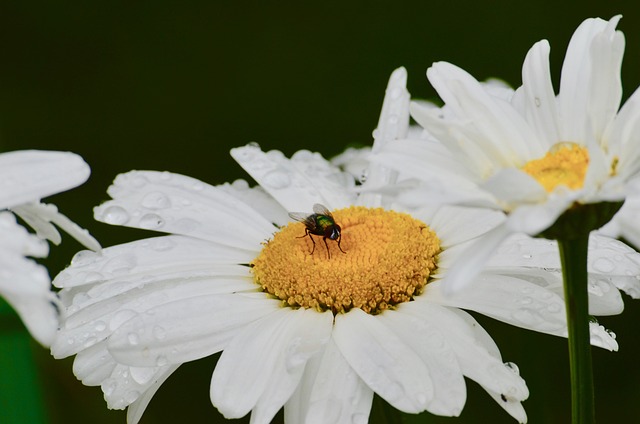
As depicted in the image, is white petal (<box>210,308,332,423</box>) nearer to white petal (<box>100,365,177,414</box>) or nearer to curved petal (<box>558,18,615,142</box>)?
white petal (<box>100,365,177,414</box>)

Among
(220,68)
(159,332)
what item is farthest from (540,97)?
(220,68)

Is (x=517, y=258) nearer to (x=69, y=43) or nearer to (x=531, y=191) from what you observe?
(x=531, y=191)

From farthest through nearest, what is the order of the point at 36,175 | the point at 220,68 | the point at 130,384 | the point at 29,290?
the point at 220,68 < the point at 130,384 < the point at 36,175 < the point at 29,290

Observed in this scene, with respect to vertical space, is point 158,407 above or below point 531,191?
below

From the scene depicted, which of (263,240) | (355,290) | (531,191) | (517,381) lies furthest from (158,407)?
(531,191)

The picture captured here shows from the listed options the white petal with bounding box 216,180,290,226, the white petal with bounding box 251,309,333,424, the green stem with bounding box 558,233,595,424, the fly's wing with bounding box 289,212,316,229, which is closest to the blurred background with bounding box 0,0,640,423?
the white petal with bounding box 216,180,290,226

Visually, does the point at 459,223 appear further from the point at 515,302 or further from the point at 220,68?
the point at 220,68

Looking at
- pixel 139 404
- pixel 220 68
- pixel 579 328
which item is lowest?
pixel 220 68

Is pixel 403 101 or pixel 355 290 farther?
pixel 403 101
